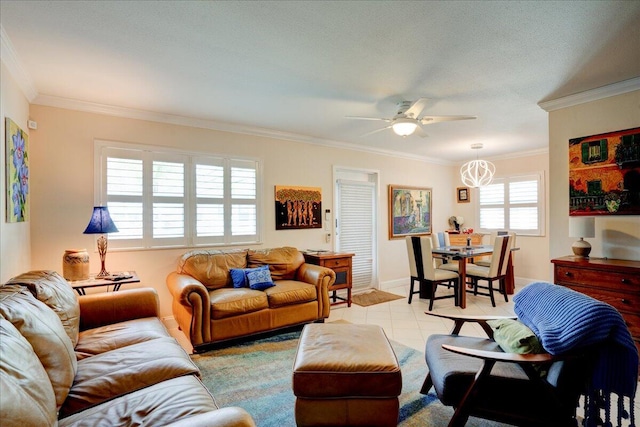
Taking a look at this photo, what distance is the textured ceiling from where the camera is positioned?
6.14 feet

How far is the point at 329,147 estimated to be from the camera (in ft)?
16.9

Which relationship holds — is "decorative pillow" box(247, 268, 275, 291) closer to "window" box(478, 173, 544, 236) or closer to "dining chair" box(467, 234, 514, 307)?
"dining chair" box(467, 234, 514, 307)

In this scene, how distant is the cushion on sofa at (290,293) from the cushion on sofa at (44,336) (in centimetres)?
197

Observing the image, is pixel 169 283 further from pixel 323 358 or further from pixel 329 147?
pixel 329 147

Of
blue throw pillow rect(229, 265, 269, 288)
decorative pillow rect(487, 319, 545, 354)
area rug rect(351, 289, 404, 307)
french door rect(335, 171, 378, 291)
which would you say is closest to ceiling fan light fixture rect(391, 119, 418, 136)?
decorative pillow rect(487, 319, 545, 354)

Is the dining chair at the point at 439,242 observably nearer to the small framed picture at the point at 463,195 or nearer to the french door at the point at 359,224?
the french door at the point at 359,224

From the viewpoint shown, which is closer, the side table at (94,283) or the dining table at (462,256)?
the side table at (94,283)

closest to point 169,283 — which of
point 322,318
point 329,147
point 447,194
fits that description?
point 322,318

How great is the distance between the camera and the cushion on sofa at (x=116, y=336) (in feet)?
6.66

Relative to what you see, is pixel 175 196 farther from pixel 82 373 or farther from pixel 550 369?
pixel 550 369

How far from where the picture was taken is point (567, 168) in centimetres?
324

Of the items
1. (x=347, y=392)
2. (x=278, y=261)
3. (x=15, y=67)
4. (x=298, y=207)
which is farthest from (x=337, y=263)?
(x=15, y=67)

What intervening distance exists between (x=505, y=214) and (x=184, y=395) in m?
6.41

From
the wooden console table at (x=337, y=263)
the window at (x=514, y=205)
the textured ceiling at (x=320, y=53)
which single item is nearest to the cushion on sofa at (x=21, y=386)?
the textured ceiling at (x=320, y=53)
